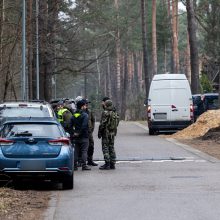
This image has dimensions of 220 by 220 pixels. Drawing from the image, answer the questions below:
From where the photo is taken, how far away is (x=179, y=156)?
22953 mm

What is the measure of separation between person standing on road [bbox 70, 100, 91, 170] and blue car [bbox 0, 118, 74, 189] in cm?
378

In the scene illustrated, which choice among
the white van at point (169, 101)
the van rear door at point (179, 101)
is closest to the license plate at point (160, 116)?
the white van at point (169, 101)

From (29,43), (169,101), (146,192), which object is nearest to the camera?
(146,192)

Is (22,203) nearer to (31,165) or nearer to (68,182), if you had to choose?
(31,165)

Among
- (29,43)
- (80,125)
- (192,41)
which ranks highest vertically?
(192,41)

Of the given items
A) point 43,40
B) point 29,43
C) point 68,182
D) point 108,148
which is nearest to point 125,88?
point 43,40

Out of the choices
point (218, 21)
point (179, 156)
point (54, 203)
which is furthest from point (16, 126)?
point (218, 21)

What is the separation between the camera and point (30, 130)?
1486 centimetres

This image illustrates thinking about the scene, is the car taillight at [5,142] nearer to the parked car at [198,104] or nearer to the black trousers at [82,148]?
the black trousers at [82,148]

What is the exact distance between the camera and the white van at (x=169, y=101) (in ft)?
113

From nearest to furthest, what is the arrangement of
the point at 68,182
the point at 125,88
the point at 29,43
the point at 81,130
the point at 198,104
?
1. the point at 68,182
2. the point at 81,130
3. the point at 29,43
4. the point at 198,104
5. the point at 125,88

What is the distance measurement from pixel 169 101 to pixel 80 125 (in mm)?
16128

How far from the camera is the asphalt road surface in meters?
11.9

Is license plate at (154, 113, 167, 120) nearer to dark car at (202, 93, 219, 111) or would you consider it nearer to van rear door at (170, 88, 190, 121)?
van rear door at (170, 88, 190, 121)
